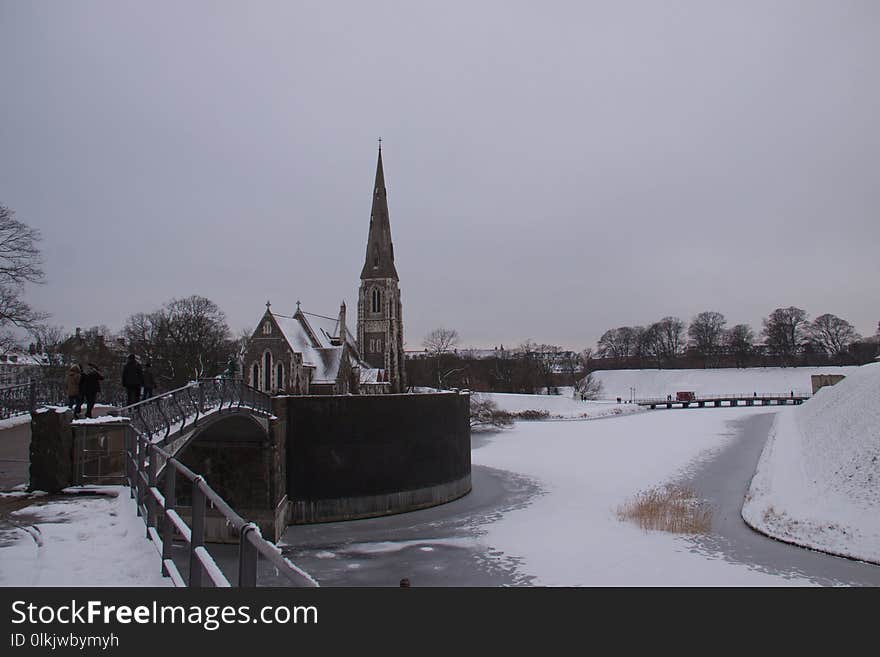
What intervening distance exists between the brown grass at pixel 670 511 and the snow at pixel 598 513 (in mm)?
678

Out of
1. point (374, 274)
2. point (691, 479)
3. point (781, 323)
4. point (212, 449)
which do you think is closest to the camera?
point (212, 449)

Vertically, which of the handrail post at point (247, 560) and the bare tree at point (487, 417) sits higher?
the handrail post at point (247, 560)

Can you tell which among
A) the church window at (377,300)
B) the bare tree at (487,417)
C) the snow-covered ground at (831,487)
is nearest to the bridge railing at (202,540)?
the snow-covered ground at (831,487)

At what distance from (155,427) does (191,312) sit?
53438 mm

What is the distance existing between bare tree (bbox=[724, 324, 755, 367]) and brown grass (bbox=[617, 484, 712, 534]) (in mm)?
116334

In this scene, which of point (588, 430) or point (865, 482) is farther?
point (588, 430)

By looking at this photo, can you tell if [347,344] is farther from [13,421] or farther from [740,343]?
[740,343]

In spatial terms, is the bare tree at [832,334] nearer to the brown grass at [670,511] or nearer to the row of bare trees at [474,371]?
the row of bare trees at [474,371]

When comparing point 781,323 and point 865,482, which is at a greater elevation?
point 781,323

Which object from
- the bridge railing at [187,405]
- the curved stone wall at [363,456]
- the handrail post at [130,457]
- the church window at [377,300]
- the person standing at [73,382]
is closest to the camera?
the handrail post at [130,457]

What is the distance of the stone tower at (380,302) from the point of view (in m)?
69.1
